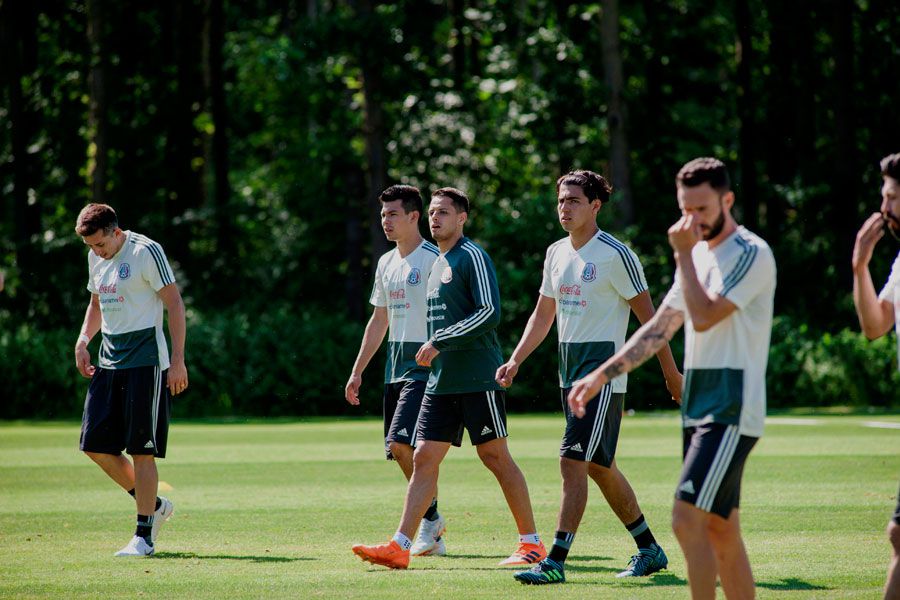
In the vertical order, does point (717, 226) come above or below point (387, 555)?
above

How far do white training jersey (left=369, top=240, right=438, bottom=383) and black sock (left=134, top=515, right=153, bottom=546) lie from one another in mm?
1970

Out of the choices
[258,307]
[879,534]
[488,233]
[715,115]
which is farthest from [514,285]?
[879,534]

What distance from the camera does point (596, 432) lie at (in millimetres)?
8109

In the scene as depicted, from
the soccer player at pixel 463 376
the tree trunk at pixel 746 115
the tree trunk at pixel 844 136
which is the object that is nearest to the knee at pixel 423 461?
the soccer player at pixel 463 376

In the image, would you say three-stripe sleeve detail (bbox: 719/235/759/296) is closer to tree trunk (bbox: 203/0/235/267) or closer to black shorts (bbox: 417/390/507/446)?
black shorts (bbox: 417/390/507/446)

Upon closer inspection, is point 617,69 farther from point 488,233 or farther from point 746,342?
point 746,342

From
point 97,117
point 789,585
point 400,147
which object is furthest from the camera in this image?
point 400,147

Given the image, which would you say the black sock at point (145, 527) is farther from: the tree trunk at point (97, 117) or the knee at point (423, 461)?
the tree trunk at point (97, 117)

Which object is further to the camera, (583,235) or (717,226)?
(583,235)

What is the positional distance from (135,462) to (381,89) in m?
25.1

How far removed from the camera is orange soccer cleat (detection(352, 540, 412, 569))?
8227 mm

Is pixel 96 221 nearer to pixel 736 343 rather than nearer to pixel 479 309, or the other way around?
pixel 479 309

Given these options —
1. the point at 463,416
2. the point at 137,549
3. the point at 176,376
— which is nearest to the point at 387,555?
the point at 463,416

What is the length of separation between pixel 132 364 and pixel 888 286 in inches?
215
